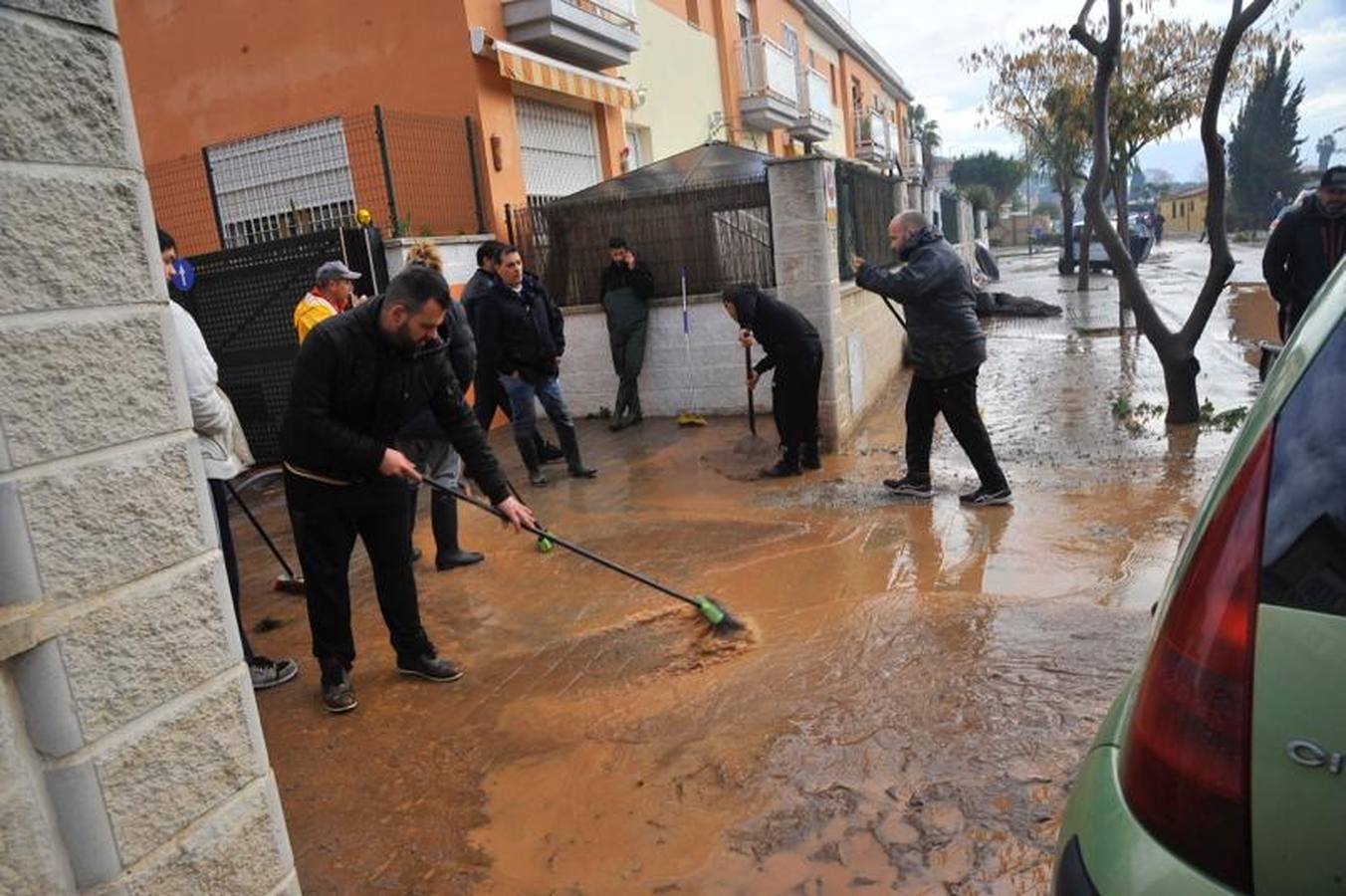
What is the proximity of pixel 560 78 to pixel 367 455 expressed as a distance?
8.45m

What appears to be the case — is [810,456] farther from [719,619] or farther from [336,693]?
[336,693]

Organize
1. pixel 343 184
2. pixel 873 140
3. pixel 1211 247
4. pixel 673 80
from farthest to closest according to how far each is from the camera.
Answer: pixel 873 140
pixel 673 80
pixel 343 184
pixel 1211 247

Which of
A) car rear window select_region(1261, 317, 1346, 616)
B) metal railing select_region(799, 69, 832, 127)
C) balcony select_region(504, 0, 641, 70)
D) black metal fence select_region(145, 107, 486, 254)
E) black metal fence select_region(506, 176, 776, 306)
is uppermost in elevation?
metal railing select_region(799, 69, 832, 127)

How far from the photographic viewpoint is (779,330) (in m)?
6.82

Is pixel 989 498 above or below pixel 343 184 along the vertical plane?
below

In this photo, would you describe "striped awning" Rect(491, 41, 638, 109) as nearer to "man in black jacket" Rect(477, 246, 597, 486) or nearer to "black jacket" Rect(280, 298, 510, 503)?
"man in black jacket" Rect(477, 246, 597, 486)

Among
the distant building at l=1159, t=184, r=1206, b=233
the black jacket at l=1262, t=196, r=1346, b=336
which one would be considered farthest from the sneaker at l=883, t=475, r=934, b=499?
the distant building at l=1159, t=184, r=1206, b=233

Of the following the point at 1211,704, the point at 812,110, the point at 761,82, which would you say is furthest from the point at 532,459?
the point at 812,110

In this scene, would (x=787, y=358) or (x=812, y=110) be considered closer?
(x=787, y=358)

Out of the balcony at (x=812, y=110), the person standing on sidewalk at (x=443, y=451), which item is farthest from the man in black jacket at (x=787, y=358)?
the balcony at (x=812, y=110)

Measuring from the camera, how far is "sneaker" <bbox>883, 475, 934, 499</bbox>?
6125 millimetres

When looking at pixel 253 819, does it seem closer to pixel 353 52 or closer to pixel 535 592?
pixel 535 592

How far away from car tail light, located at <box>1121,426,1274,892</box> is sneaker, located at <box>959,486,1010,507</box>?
4635 mm

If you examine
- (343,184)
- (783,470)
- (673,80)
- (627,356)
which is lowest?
(783,470)
